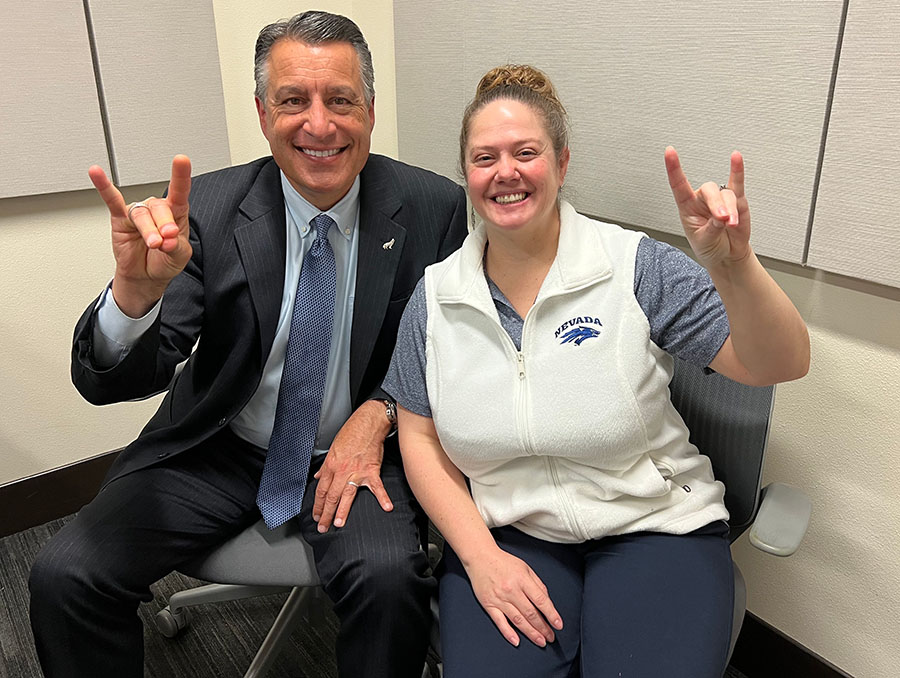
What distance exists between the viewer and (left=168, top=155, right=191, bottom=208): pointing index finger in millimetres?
1212

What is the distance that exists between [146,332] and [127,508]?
14.4 inches

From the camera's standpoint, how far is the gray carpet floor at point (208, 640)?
6.30ft

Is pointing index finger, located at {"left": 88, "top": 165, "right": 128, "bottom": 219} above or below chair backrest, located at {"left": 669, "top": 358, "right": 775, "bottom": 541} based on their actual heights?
above

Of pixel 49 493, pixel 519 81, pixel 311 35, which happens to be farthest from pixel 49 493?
pixel 519 81

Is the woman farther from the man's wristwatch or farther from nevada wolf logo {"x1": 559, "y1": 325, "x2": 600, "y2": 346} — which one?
the man's wristwatch

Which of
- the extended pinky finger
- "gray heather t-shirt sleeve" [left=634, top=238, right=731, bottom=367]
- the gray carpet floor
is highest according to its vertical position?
"gray heather t-shirt sleeve" [left=634, top=238, right=731, bottom=367]

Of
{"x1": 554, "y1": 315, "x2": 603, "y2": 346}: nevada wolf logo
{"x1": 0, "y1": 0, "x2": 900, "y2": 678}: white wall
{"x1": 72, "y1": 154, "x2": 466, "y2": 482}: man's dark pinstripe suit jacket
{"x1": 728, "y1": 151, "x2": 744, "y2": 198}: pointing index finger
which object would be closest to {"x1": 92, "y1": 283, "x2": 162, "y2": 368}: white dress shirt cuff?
{"x1": 72, "y1": 154, "x2": 466, "y2": 482}: man's dark pinstripe suit jacket

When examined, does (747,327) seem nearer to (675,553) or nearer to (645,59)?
(675,553)

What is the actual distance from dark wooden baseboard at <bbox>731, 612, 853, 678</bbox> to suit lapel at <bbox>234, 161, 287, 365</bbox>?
1.32 metres

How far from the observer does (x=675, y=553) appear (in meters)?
1.32

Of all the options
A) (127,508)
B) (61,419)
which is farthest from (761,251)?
(61,419)

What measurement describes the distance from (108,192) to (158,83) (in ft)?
3.86

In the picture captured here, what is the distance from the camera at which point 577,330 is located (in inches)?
53.2

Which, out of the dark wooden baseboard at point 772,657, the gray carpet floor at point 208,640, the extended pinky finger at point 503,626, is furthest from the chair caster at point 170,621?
the dark wooden baseboard at point 772,657
